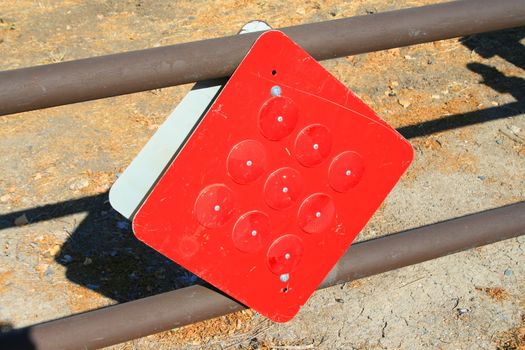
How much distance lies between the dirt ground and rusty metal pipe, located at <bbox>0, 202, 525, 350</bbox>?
1.26 m

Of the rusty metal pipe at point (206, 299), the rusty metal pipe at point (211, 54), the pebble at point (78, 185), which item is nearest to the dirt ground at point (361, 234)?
the pebble at point (78, 185)

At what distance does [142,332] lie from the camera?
1736mm

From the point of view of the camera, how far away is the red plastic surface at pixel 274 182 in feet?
5.53

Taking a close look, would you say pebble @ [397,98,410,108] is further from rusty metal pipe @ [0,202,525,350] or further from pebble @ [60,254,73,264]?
rusty metal pipe @ [0,202,525,350]

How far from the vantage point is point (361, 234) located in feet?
12.3

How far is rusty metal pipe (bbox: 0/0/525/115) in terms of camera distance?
4.89ft

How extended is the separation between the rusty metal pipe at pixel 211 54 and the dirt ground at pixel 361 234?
1.64m

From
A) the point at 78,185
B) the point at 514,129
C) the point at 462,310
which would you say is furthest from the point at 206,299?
the point at 514,129

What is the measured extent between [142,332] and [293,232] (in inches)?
16.1

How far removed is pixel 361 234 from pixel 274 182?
203 cm

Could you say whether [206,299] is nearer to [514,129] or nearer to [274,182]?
[274,182]

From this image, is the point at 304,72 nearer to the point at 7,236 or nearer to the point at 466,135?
the point at 7,236

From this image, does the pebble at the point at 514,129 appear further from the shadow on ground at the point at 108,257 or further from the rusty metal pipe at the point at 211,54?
the rusty metal pipe at the point at 211,54

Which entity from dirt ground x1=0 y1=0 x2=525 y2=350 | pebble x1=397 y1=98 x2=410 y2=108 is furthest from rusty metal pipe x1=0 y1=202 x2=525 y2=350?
pebble x1=397 y1=98 x2=410 y2=108
